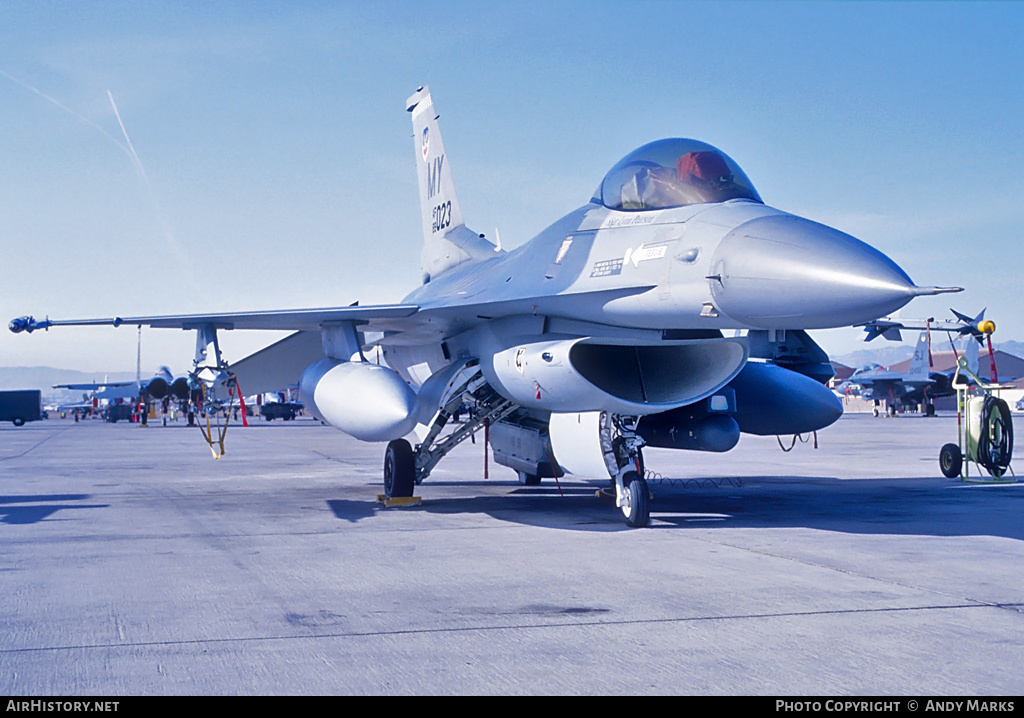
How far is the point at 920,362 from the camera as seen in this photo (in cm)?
5728

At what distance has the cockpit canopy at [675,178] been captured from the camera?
8023 millimetres

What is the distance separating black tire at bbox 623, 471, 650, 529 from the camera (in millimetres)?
8638

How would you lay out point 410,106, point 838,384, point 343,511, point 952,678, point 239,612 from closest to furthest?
1. point 952,678
2. point 239,612
3. point 343,511
4. point 410,106
5. point 838,384

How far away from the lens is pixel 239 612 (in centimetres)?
523

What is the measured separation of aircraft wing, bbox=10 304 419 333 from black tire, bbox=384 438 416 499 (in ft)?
4.78

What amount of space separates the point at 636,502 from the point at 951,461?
7660mm

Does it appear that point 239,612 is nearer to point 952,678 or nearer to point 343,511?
point 952,678

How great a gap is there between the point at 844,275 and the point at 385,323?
613 cm

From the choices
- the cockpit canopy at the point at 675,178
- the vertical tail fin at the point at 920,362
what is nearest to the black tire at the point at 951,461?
the cockpit canopy at the point at 675,178

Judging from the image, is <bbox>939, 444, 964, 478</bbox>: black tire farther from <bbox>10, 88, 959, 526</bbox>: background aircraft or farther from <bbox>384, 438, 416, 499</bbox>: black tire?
<bbox>384, 438, 416, 499</bbox>: black tire

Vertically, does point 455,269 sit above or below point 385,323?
above

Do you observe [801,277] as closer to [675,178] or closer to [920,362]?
[675,178]

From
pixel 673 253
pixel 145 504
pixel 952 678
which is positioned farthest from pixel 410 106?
pixel 952 678

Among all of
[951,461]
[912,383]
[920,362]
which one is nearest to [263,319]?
[951,461]
